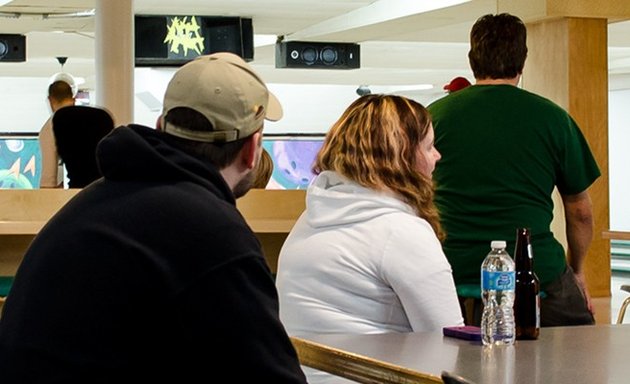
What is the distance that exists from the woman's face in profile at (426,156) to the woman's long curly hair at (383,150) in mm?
12

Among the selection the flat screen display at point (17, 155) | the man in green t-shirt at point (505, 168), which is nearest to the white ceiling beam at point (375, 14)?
the man in green t-shirt at point (505, 168)

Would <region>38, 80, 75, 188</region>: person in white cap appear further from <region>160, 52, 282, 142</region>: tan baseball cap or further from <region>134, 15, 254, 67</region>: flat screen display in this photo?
<region>160, 52, 282, 142</region>: tan baseball cap

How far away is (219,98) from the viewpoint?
6.36 feet

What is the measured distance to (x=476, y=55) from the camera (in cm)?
360

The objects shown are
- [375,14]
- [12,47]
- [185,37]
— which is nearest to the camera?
[375,14]

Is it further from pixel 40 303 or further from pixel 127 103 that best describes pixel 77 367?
pixel 127 103

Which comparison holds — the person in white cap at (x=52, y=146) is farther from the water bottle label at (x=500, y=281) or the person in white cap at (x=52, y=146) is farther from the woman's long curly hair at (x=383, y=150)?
the water bottle label at (x=500, y=281)

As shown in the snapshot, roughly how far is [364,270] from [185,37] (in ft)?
27.6

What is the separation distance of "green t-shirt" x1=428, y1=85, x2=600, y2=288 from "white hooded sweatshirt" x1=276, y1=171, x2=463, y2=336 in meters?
0.62

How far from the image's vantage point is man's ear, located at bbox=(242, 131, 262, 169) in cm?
196

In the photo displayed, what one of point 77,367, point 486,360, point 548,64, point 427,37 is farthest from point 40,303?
point 427,37

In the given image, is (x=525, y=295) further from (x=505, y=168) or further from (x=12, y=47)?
(x=12, y=47)

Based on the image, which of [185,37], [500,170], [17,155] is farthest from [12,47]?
[500,170]

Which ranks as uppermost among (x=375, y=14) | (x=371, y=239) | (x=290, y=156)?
(x=375, y=14)
